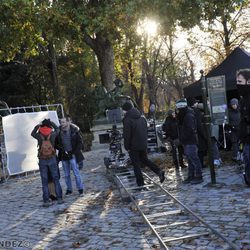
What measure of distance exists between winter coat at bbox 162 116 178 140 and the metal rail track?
1.82m

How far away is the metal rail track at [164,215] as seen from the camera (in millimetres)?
5288

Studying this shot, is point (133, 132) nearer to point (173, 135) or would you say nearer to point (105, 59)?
point (173, 135)

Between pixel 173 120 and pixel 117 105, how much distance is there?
154 inches

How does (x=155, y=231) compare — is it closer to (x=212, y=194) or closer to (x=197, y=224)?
(x=197, y=224)

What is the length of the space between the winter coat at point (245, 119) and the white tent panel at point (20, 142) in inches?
313

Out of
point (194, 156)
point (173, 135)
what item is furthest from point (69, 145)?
point (173, 135)

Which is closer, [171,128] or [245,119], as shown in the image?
[245,119]

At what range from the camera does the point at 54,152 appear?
8.58m

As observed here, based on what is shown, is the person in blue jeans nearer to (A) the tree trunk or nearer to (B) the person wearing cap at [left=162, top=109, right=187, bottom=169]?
(B) the person wearing cap at [left=162, top=109, right=187, bottom=169]

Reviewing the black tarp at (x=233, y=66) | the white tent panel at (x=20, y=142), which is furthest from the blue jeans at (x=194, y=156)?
the white tent panel at (x=20, y=142)

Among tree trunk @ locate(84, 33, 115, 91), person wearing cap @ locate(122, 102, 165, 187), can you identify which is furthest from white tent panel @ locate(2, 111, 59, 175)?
tree trunk @ locate(84, 33, 115, 91)

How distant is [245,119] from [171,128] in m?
3.83

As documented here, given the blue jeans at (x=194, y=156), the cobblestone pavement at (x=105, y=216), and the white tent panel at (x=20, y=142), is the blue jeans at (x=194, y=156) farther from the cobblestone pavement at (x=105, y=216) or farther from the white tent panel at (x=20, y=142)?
the white tent panel at (x=20, y=142)

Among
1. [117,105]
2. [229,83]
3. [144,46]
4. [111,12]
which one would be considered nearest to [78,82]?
[144,46]
